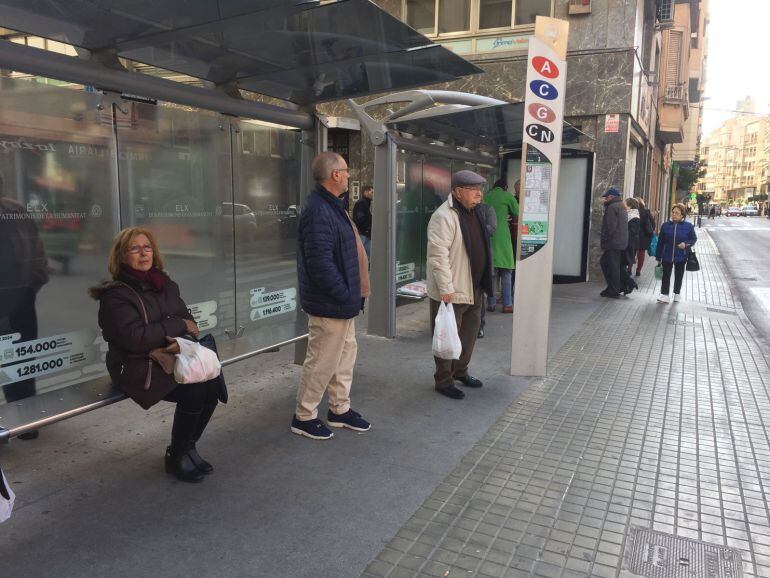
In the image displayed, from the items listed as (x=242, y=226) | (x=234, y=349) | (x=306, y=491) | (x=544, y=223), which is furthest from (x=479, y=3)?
(x=306, y=491)

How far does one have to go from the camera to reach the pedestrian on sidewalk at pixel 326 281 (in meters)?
3.80

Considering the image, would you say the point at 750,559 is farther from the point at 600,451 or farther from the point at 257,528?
the point at 257,528

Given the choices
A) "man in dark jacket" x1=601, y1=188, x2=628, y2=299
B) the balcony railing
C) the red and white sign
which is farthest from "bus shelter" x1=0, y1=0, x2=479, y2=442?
the balcony railing

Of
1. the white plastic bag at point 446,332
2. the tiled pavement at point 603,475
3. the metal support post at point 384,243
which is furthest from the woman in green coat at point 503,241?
the white plastic bag at point 446,332

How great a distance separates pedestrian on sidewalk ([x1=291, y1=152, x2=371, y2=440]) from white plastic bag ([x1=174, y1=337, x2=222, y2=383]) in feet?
2.74

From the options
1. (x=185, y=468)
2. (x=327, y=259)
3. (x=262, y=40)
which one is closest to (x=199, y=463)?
(x=185, y=468)

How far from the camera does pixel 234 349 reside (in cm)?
473

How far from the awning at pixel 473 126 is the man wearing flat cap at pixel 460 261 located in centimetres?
215

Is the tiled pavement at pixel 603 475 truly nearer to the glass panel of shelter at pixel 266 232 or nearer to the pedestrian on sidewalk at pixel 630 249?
the glass panel of shelter at pixel 266 232

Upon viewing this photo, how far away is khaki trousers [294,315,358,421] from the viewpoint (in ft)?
13.0

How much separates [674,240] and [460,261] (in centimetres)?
621

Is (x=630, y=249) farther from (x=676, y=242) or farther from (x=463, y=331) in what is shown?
(x=463, y=331)

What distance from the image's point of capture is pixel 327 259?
379 centimetres

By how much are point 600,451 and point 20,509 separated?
3.42 metres
